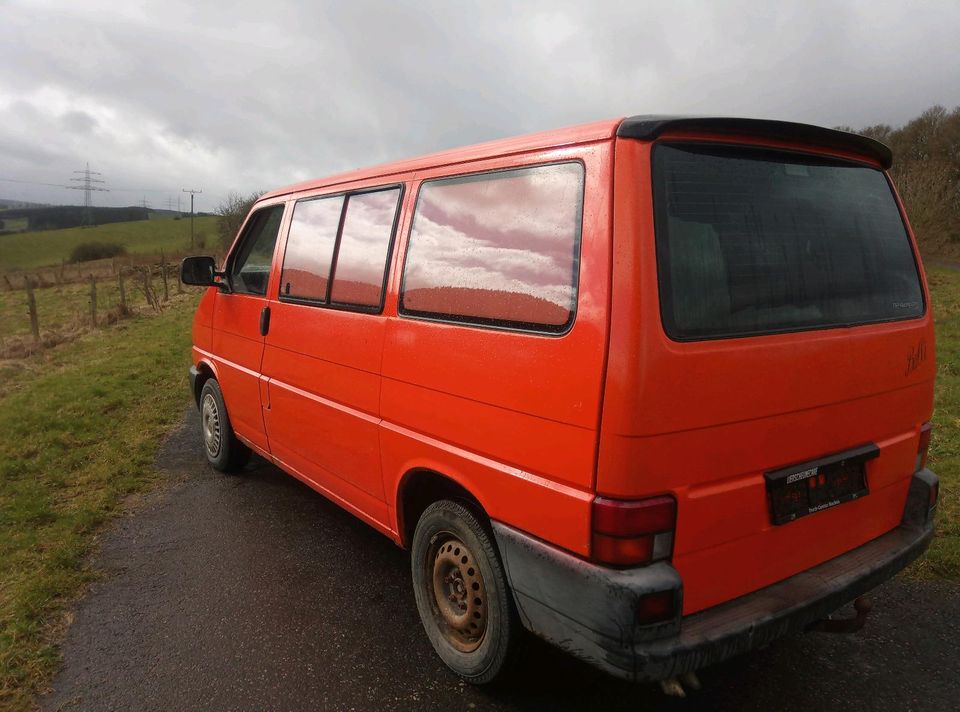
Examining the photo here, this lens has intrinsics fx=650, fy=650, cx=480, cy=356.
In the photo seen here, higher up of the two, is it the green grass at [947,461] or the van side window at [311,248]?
the van side window at [311,248]

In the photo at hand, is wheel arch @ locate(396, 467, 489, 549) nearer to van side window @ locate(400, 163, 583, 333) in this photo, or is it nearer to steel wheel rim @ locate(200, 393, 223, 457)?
van side window @ locate(400, 163, 583, 333)

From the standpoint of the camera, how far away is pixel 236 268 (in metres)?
4.68

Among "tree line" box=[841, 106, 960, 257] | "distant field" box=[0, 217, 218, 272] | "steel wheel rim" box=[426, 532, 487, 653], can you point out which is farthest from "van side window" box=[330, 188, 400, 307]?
"distant field" box=[0, 217, 218, 272]

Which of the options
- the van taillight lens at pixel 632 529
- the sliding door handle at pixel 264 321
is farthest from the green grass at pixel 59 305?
the van taillight lens at pixel 632 529

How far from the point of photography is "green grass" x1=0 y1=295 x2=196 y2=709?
3.12 m

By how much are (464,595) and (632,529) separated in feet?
3.34

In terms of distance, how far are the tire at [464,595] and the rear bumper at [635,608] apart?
5.6 inches

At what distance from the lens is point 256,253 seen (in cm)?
439

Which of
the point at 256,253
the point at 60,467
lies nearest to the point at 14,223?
the point at 60,467

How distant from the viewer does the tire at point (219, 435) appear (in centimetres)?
496

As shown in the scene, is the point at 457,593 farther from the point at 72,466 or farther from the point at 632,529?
the point at 72,466

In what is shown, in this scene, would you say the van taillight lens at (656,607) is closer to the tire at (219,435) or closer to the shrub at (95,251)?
the tire at (219,435)

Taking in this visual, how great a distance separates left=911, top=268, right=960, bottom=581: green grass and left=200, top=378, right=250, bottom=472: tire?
14.7 ft

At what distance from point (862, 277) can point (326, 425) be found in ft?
8.33
